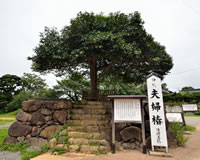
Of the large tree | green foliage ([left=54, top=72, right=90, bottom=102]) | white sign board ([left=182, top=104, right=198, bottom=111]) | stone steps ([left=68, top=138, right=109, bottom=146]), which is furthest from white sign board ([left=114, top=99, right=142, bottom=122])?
white sign board ([left=182, top=104, right=198, bottom=111])

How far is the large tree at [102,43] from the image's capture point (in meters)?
6.17

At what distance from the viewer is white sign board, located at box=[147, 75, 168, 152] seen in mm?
4359

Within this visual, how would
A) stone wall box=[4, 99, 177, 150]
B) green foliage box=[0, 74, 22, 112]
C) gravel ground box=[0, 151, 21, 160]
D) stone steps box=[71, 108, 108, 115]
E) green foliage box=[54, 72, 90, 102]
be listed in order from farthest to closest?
green foliage box=[0, 74, 22, 112] → green foliage box=[54, 72, 90, 102] → stone steps box=[71, 108, 108, 115] → stone wall box=[4, 99, 177, 150] → gravel ground box=[0, 151, 21, 160]

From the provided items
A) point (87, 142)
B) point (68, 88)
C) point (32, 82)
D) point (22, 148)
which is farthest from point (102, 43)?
point (32, 82)

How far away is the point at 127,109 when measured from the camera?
15.8 feet

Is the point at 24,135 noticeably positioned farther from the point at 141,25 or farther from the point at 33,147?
the point at 141,25

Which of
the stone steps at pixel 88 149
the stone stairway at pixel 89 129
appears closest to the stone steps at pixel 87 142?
the stone stairway at pixel 89 129

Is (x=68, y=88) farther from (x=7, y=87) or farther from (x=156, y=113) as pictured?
(x=7, y=87)

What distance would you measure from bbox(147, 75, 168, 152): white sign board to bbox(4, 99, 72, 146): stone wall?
3.92 metres

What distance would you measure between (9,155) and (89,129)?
9.85 feet

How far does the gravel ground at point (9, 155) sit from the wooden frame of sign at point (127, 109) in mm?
3369

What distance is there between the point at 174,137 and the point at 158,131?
1334 mm

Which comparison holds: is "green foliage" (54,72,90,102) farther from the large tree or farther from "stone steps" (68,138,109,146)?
"stone steps" (68,138,109,146)

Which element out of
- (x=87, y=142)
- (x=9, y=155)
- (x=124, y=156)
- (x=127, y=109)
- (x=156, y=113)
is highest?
(x=127, y=109)
